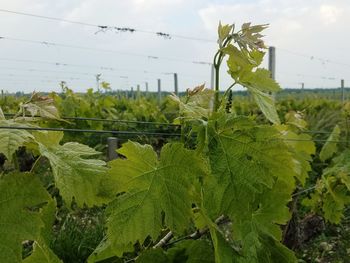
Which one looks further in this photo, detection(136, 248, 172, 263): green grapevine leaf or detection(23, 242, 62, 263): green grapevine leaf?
detection(136, 248, 172, 263): green grapevine leaf

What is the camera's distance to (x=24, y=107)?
1206mm

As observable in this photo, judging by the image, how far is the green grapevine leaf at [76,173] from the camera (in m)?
1.06

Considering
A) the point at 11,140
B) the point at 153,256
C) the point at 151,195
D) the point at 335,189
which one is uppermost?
the point at 11,140

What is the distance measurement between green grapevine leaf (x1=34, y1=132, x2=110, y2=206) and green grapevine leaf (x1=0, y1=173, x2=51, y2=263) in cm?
5

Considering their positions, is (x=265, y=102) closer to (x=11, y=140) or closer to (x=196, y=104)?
(x=196, y=104)

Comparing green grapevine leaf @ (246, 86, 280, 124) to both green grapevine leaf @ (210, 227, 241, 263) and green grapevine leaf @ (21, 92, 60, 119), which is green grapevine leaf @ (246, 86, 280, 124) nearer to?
green grapevine leaf @ (210, 227, 241, 263)

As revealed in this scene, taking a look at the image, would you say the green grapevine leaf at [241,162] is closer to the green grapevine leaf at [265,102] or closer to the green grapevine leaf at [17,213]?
the green grapevine leaf at [265,102]

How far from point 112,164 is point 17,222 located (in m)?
0.26

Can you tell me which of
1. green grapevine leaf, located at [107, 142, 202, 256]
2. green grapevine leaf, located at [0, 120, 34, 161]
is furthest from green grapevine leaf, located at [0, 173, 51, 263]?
green grapevine leaf, located at [107, 142, 202, 256]

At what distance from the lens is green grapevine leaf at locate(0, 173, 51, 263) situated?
96cm

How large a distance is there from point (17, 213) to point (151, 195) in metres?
0.30

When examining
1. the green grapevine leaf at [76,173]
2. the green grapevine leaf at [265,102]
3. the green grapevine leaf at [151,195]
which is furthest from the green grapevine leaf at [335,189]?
the green grapevine leaf at [76,173]

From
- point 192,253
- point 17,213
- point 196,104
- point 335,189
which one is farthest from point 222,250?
point 335,189

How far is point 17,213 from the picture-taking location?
985 millimetres
